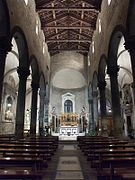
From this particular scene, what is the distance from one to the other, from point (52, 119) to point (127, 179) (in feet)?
77.6

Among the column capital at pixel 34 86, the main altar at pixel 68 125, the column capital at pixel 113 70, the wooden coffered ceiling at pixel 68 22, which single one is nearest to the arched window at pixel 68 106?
the main altar at pixel 68 125

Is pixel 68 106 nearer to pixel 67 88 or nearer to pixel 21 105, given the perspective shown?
pixel 67 88

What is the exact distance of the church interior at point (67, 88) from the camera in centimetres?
415

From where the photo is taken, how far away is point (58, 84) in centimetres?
2980

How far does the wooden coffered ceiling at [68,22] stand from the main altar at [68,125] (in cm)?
978

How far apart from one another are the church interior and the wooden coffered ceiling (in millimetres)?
92

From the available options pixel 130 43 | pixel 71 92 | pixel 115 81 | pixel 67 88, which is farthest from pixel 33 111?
pixel 67 88

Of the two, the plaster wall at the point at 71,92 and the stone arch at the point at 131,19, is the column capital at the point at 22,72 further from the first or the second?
the plaster wall at the point at 71,92

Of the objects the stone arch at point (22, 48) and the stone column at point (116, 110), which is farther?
the stone arch at point (22, 48)

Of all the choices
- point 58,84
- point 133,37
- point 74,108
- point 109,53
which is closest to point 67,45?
point 58,84

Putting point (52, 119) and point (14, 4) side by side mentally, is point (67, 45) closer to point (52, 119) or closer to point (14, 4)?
point (52, 119)

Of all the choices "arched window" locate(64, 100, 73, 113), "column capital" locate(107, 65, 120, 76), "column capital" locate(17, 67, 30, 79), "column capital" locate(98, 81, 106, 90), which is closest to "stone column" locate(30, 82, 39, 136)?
"column capital" locate(17, 67, 30, 79)

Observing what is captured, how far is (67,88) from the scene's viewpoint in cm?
3017

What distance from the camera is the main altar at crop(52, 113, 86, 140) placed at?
2497 cm
